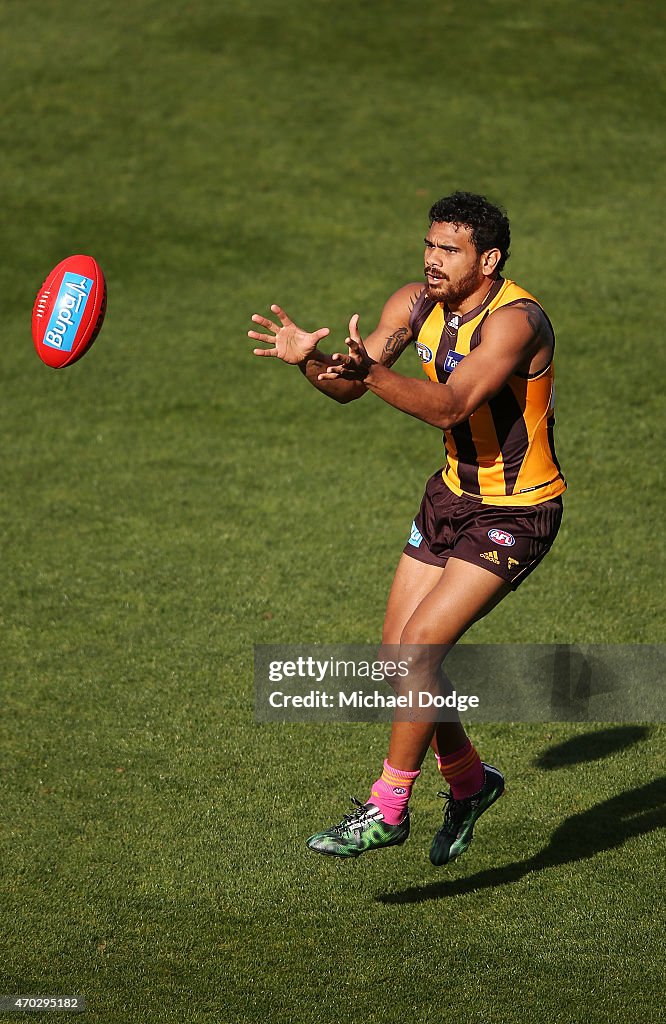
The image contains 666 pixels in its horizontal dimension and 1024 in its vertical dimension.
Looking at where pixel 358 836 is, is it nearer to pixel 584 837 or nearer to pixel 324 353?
pixel 584 837

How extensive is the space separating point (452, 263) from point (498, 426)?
2.33 ft

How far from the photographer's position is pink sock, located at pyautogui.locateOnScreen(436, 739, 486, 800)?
5.93m

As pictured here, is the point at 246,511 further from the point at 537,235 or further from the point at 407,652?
the point at 537,235

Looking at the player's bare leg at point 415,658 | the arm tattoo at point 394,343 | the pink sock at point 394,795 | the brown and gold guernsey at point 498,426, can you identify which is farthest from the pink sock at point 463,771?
the arm tattoo at point 394,343

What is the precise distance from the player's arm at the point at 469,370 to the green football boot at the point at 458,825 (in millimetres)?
1843

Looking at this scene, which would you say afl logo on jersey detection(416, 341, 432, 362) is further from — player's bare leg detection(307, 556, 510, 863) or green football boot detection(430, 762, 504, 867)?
green football boot detection(430, 762, 504, 867)

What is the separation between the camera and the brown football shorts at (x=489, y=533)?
5566 mm

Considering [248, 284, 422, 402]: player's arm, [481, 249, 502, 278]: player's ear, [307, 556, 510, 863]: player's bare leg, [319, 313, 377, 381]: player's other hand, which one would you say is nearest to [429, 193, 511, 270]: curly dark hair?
[481, 249, 502, 278]: player's ear

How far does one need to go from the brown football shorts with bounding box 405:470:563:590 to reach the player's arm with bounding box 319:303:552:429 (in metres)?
0.64

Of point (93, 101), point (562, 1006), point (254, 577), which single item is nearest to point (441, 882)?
point (562, 1006)

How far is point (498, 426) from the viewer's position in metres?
5.65

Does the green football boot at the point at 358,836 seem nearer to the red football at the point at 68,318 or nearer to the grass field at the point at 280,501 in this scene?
the grass field at the point at 280,501

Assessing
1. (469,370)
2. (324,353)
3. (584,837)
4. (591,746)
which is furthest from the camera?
(591,746)

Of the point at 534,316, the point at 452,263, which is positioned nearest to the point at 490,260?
the point at 452,263
